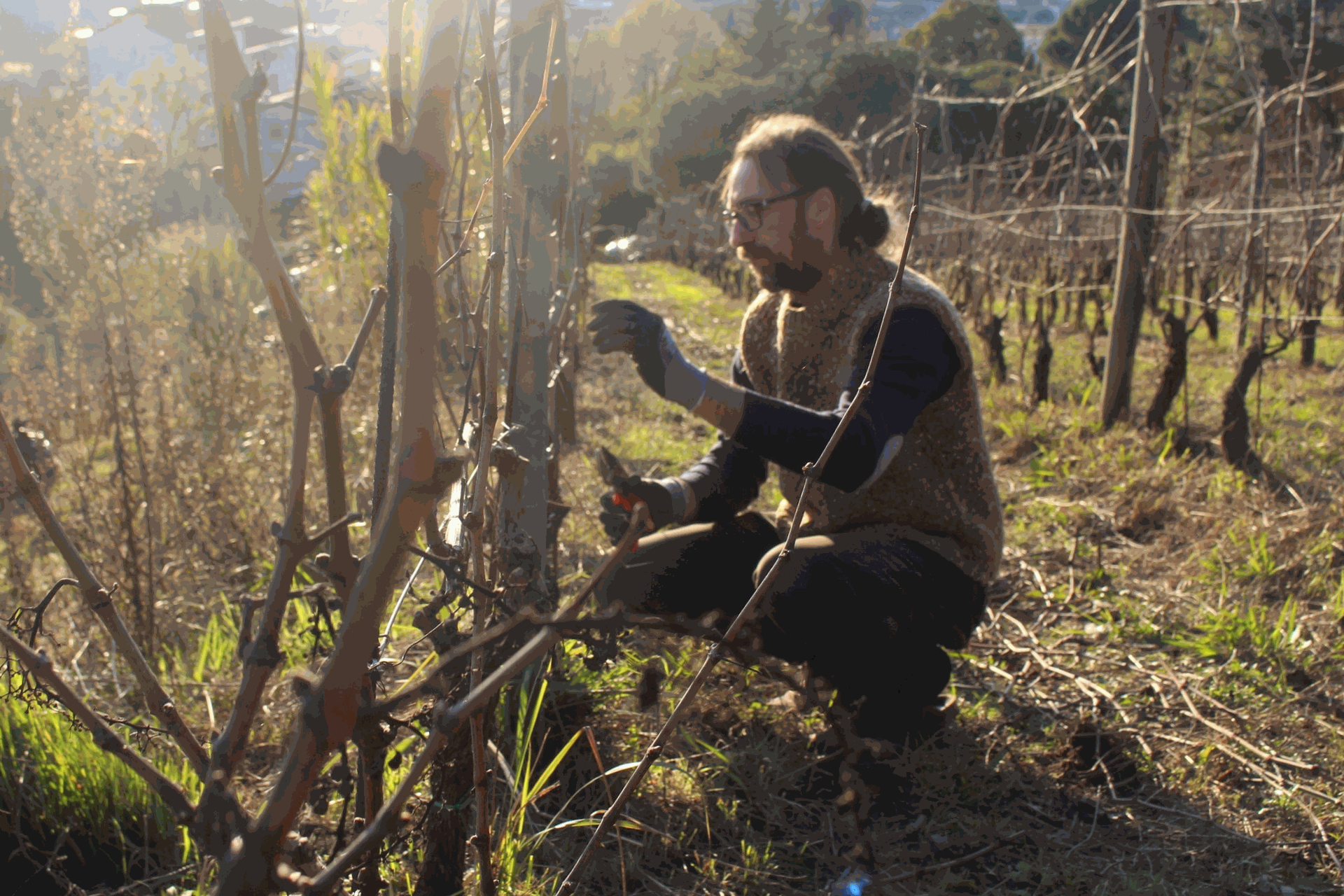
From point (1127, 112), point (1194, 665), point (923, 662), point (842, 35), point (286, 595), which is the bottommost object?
point (1194, 665)

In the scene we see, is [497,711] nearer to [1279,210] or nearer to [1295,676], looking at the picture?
[1295,676]

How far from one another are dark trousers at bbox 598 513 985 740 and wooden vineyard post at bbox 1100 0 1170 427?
9.75 ft

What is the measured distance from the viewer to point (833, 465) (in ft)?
5.75

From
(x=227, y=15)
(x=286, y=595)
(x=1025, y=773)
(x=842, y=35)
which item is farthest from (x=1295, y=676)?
(x=842, y=35)

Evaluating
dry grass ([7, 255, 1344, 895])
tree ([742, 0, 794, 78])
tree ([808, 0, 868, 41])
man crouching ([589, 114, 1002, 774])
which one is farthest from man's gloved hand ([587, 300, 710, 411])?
tree ([808, 0, 868, 41])

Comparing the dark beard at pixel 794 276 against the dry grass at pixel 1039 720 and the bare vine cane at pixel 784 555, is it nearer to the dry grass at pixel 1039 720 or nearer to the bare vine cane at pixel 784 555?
the dry grass at pixel 1039 720

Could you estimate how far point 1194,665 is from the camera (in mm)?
2420

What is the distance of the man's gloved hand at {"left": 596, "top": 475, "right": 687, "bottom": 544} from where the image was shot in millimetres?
1806

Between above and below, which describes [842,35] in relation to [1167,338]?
above

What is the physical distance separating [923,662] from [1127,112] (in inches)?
552

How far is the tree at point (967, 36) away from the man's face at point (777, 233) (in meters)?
20.6

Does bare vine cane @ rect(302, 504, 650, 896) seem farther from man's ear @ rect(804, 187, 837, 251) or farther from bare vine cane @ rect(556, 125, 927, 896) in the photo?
man's ear @ rect(804, 187, 837, 251)

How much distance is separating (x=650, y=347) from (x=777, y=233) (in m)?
0.53

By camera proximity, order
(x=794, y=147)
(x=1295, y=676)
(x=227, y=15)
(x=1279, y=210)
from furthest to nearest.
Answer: (x=1279, y=210)
(x=1295, y=676)
(x=794, y=147)
(x=227, y=15)
